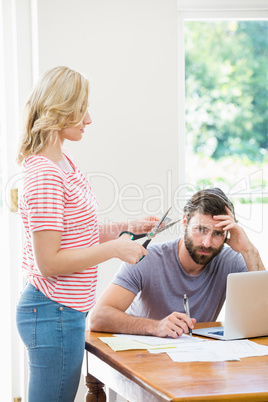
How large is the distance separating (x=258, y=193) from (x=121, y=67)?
3.30 ft

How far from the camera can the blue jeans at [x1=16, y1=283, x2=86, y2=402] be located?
1577 millimetres

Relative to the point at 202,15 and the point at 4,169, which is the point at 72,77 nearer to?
the point at 4,169

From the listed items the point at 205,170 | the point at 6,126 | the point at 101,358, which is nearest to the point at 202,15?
the point at 205,170

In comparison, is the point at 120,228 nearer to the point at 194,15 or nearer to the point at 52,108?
the point at 52,108

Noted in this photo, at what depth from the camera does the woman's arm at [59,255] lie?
1547 mm

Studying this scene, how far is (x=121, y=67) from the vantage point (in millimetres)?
2705

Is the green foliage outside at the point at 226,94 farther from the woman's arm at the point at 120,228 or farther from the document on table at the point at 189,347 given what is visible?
the document on table at the point at 189,347

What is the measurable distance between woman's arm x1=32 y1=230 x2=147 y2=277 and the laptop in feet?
1.35

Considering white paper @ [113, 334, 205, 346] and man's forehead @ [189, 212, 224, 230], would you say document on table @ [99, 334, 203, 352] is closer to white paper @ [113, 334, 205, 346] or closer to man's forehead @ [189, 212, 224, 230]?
white paper @ [113, 334, 205, 346]

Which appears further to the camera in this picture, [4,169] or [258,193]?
[258,193]

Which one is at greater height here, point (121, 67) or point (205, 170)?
point (121, 67)

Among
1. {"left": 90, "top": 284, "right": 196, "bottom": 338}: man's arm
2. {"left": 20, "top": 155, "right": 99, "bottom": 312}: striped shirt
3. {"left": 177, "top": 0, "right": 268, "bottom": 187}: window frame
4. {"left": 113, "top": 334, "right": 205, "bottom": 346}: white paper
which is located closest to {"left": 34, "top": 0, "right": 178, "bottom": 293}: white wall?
{"left": 177, "top": 0, "right": 268, "bottom": 187}: window frame

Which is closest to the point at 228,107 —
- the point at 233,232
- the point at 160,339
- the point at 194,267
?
the point at 233,232

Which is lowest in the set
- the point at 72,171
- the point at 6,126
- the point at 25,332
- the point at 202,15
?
the point at 25,332
